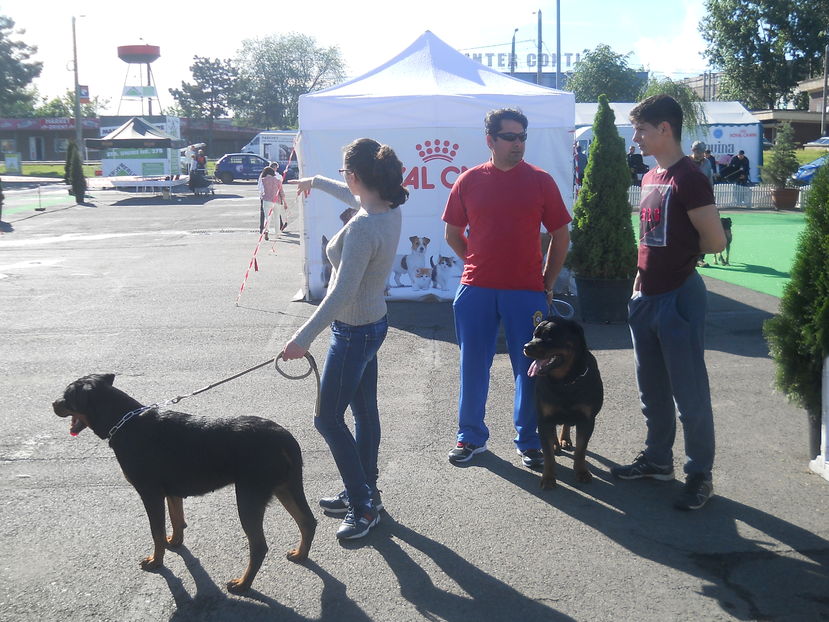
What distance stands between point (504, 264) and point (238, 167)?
40.8m

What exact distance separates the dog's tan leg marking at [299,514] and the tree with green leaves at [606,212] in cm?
583

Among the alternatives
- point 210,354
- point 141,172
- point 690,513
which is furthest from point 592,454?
point 141,172

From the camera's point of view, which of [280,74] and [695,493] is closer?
[695,493]

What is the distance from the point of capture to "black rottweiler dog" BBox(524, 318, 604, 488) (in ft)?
14.7

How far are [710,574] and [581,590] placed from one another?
622 mm

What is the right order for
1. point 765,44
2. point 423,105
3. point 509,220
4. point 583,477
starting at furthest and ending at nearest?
point 765,44
point 423,105
point 509,220
point 583,477

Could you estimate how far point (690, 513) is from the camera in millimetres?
4320

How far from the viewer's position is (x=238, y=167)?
43.7 meters

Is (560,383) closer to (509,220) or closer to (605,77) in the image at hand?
(509,220)

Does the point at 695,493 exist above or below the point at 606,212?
below

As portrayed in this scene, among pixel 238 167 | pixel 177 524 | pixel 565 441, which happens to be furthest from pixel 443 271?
pixel 238 167

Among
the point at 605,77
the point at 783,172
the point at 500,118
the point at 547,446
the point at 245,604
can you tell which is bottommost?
the point at 245,604

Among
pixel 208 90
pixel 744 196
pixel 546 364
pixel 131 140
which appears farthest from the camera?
pixel 208 90

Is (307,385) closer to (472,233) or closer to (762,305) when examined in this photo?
(472,233)
